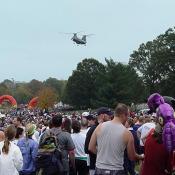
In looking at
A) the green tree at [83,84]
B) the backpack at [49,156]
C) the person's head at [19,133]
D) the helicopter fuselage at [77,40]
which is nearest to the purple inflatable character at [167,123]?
the backpack at [49,156]

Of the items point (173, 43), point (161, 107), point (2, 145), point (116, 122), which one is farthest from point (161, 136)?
point (173, 43)

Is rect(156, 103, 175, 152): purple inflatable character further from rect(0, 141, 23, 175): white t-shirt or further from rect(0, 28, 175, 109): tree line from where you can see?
rect(0, 28, 175, 109): tree line

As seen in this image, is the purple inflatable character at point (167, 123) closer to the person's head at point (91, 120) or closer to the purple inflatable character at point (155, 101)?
the purple inflatable character at point (155, 101)

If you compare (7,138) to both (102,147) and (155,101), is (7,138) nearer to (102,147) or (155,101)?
(102,147)

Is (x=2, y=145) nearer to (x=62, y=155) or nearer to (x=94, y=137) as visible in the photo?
(x=62, y=155)

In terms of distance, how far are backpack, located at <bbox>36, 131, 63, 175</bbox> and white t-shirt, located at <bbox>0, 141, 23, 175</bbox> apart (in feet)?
2.16

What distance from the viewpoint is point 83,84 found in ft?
411

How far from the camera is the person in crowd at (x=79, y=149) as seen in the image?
13.2m

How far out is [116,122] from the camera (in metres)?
8.48

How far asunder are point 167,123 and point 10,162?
155 inches

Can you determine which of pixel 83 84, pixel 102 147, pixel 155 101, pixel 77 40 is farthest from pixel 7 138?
pixel 83 84

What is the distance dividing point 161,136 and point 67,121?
224 inches

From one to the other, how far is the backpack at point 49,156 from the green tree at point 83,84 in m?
110

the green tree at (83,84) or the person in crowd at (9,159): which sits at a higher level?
the green tree at (83,84)
